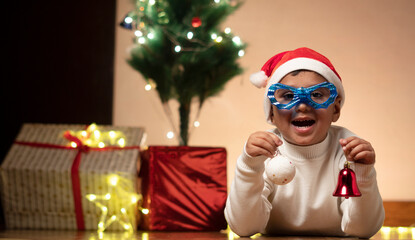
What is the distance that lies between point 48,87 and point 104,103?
0.29m

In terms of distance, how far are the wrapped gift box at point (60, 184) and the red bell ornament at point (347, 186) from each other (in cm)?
81

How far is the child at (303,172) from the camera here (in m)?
1.18

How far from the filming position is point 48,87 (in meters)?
2.49

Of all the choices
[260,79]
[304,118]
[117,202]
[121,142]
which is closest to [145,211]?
[117,202]

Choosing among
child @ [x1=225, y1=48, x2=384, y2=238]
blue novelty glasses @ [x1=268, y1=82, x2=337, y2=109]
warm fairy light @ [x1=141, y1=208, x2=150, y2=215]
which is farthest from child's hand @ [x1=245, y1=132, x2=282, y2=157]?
warm fairy light @ [x1=141, y1=208, x2=150, y2=215]

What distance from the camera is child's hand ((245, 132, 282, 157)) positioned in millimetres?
1111

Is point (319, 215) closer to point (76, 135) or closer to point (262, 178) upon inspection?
point (262, 178)

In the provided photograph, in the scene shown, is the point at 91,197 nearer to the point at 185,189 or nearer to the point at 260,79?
the point at 185,189

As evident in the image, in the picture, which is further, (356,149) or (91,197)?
(91,197)

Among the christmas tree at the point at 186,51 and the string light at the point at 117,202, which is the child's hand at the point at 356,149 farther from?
the christmas tree at the point at 186,51

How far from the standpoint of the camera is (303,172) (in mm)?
1270

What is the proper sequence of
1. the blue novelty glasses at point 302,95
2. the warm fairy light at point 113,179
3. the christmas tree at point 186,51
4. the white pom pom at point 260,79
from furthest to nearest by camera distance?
the christmas tree at point 186,51, the warm fairy light at point 113,179, the white pom pom at point 260,79, the blue novelty glasses at point 302,95

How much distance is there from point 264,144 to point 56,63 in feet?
5.59

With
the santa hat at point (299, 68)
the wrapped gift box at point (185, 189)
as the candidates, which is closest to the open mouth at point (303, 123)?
the santa hat at point (299, 68)
